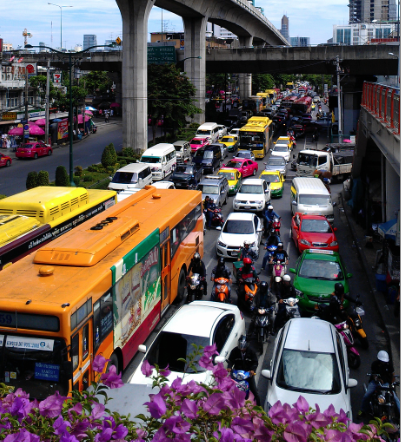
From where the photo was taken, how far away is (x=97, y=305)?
9.30 metres

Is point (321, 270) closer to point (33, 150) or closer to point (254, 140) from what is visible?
point (254, 140)

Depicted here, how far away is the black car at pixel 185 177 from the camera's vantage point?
30109 millimetres

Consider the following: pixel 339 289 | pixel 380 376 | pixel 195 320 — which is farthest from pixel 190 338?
pixel 339 289

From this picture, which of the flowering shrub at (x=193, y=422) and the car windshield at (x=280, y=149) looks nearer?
the flowering shrub at (x=193, y=422)

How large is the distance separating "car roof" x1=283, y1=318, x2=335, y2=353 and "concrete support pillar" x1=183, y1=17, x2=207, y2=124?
4788 centimetres

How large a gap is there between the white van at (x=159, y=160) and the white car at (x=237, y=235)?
1351 centimetres

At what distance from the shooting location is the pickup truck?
33500 millimetres

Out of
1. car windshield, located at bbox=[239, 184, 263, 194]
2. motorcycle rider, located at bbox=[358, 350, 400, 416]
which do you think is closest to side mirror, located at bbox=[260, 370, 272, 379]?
motorcycle rider, located at bbox=[358, 350, 400, 416]

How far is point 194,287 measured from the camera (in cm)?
1432

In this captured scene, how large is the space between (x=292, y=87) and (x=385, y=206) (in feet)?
509

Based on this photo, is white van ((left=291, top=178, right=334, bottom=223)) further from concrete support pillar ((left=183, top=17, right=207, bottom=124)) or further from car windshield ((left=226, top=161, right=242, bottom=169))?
concrete support pillar ((left=183, top=17, right=207, bottom=124))

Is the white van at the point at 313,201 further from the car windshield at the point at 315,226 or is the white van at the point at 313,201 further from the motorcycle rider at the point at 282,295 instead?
the motorcycle rider at the point at 282,295

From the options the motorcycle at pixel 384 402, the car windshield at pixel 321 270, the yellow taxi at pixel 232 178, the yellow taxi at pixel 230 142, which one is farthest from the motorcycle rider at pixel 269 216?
the yellow taxi at pixel 230 142

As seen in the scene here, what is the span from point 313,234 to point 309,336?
31.0ft
